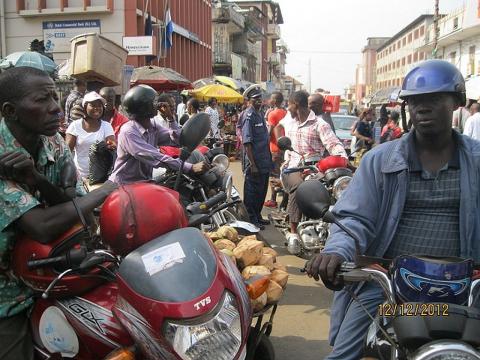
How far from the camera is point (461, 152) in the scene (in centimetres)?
229

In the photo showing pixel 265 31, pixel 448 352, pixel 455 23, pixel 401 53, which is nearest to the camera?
pixel 448 352

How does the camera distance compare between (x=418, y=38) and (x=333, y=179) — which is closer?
(x=333, y=179)

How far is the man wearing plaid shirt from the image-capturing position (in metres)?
6.14

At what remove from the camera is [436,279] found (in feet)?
5.76

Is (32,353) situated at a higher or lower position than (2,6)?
lower

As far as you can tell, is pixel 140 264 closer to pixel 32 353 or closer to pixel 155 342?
pixel 155 342

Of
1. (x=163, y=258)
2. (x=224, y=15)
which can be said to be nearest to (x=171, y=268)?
(x=163, y=258)

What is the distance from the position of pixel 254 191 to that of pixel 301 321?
3.50 metres

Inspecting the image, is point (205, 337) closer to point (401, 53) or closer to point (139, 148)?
point (139, 148)

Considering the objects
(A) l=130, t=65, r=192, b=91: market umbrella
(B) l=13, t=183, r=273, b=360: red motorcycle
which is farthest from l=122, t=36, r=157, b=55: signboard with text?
(B) l=13, t=183, r=273, b=360: red motorcycle

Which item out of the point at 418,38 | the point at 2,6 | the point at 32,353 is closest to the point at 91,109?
the point at 32,353

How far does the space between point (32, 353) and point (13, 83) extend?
1.20 meters

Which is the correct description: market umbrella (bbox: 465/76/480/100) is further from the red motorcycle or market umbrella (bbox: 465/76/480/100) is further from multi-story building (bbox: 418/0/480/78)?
multi-story building (bbox: 418/0/480/78)
